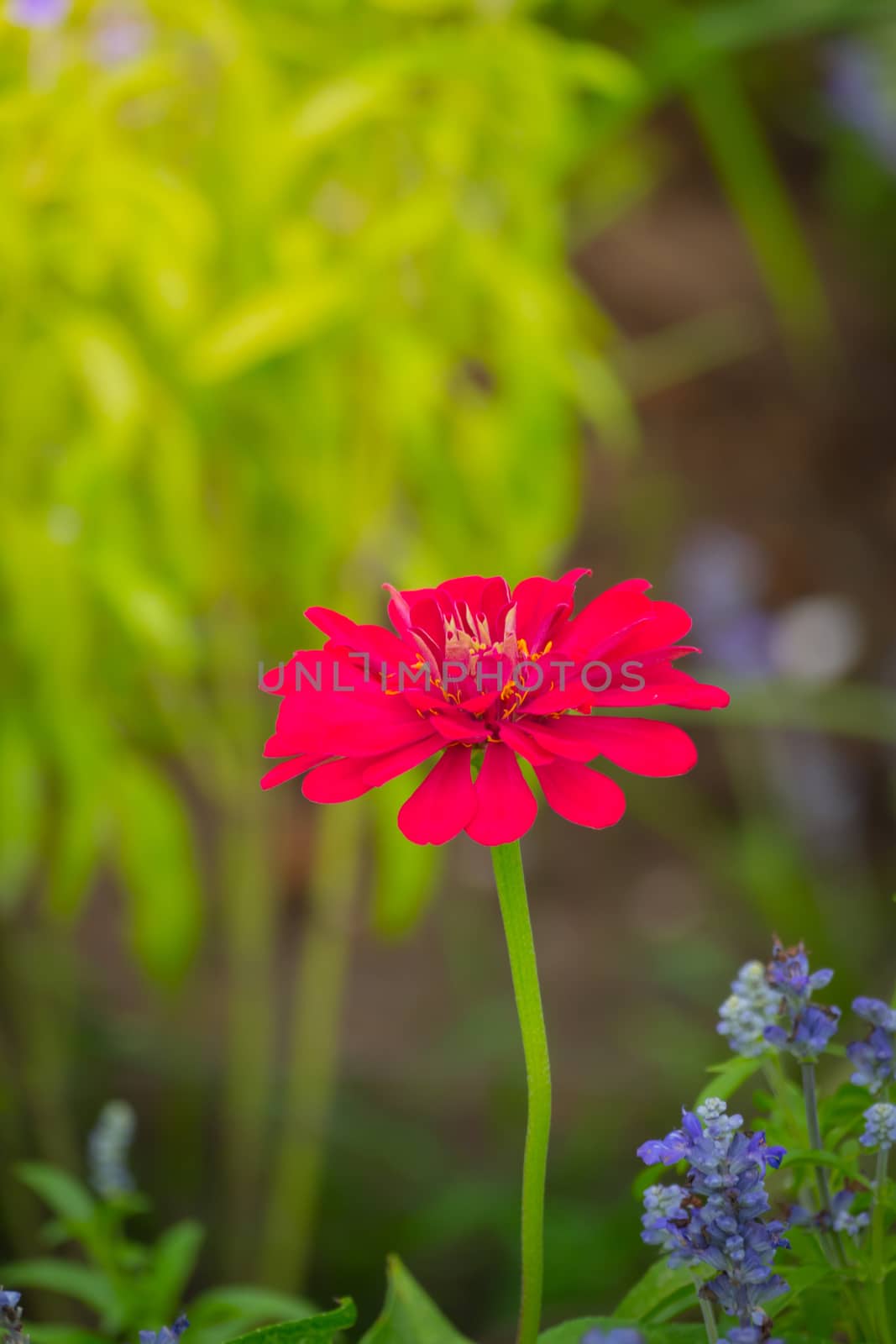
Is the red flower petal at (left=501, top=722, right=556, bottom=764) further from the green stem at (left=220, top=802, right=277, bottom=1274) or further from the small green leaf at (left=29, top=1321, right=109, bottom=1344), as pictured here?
the green stem at (left=220, top=802, right=277, bottom=1274)

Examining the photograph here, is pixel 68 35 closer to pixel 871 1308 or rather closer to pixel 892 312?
pixel 871 1308

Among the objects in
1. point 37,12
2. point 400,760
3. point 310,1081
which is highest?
→ point 37,12

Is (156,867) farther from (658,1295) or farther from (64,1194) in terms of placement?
(658,1295)

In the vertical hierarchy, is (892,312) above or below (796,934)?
above

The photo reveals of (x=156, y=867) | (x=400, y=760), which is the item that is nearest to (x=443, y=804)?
(x=400, y=760)

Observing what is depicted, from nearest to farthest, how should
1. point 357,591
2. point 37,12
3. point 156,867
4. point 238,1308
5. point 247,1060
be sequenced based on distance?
point 238,1308, point 37,12, point 156,867, point 357,591, point 247,1060

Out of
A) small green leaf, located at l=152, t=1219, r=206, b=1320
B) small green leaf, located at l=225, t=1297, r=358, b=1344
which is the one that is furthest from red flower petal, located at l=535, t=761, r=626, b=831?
small green leaf, located at l=152, t=1219, r=206, b=1320

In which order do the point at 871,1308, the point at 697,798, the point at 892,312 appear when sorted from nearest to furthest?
the point at 871,1308, the point at 697,798, the point at 892,312


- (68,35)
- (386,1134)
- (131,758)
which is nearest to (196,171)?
(68,35)
